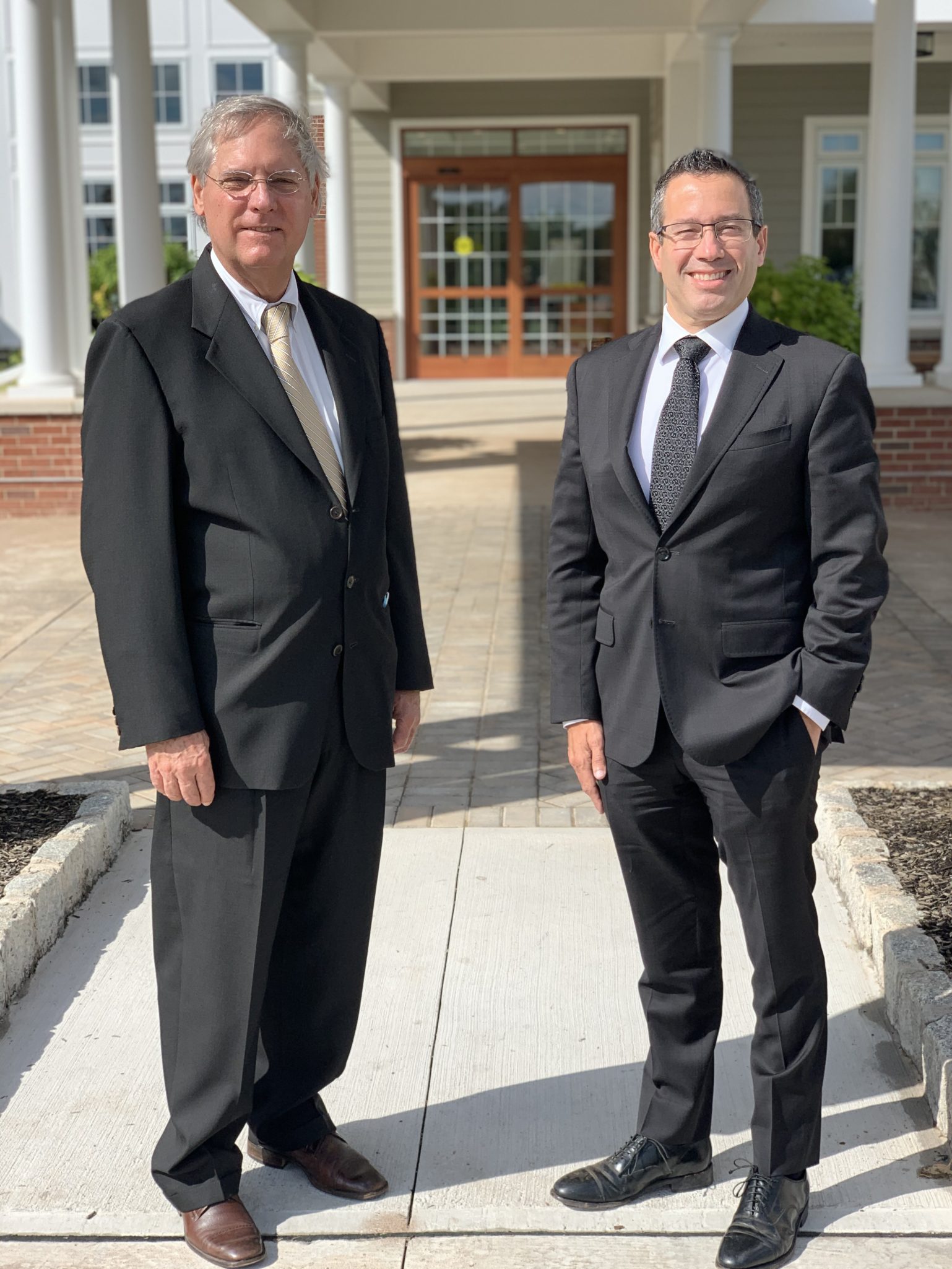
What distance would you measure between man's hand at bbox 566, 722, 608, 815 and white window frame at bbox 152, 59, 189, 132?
2103 centimetres

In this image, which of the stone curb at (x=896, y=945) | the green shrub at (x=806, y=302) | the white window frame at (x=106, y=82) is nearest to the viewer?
the stone curb at (x=896, y=945)

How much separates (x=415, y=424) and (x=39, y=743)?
10.3m

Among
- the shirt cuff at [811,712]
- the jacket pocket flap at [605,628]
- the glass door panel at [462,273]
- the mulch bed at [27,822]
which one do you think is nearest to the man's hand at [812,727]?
the shirt cuff at [811,712]

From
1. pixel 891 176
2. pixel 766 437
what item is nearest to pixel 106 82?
pixel 891 176

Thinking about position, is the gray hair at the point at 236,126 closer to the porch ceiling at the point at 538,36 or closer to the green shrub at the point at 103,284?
the porch ceiling at the point at 538,36

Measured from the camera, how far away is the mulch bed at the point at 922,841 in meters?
3.69

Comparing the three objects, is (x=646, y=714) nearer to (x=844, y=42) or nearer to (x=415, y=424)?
(x=415, y=424)

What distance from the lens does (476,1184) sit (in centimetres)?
287

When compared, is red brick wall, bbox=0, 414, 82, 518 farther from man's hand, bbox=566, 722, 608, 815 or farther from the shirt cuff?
the shirt cuff

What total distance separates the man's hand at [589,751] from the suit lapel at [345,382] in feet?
1.92

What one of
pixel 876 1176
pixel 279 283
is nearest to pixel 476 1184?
pixel 876 1176

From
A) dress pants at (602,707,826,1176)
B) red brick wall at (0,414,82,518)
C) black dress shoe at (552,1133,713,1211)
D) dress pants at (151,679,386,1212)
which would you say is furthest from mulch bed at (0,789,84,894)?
red brick wall at (0,414,82,518)

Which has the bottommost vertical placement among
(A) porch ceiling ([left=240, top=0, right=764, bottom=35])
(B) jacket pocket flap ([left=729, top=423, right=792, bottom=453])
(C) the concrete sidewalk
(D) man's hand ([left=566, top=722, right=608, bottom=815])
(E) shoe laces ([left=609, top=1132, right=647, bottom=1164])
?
(C) the concrete sidewalk

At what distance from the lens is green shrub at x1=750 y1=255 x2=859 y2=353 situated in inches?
445
